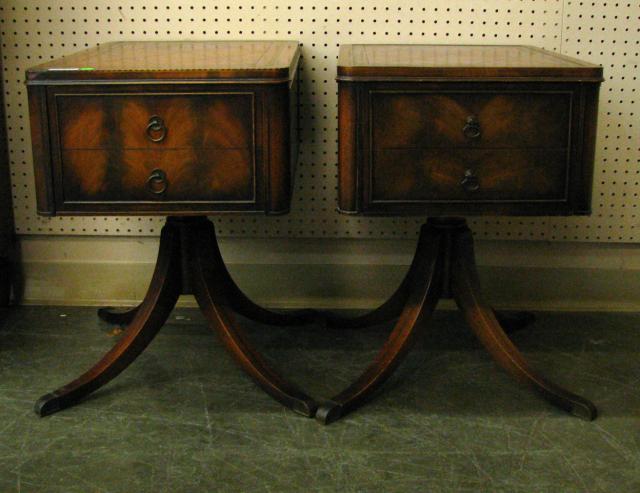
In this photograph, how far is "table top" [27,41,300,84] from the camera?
1.71 metres

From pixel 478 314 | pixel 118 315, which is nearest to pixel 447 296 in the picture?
pixel 478 314

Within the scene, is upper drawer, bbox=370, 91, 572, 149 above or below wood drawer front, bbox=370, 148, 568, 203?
above

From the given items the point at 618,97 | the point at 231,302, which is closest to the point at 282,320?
the point at 231,302

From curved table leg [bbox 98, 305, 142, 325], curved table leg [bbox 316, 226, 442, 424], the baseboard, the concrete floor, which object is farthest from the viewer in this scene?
the baseboard

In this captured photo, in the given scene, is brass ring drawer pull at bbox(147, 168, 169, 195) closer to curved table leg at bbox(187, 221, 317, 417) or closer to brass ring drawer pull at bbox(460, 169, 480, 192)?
curved table leg at bbox(187, 221, 317, 417)

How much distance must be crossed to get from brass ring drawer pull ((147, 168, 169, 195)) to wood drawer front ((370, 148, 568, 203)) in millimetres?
417

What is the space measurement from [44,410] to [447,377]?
0.93m

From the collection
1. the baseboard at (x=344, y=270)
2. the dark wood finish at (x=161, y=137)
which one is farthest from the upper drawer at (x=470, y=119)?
the baseboard at (x=344, y=270)

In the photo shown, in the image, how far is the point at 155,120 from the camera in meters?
1.74

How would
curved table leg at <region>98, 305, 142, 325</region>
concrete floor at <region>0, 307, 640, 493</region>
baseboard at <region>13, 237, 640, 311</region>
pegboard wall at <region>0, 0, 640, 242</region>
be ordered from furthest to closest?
baseboard at <region>13, 237, 640, 311</region> → curved table leg at <region>98, 305, 142, 325</region> → pegboard wall at <region>0, 0, 640, 242</region> → concrete floor at <region>0, 307, 640, 493</region>

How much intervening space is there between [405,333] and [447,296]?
0.51 ft

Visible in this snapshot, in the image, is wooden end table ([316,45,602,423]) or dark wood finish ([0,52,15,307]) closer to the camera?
wooden end table ([316,45,602,423])

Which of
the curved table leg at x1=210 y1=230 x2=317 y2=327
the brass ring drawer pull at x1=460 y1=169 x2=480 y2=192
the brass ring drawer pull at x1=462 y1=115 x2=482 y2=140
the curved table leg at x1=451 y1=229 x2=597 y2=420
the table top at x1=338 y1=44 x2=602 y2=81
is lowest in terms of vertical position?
the curved table leg at x1=210 y1=230 x2=317 y2=327

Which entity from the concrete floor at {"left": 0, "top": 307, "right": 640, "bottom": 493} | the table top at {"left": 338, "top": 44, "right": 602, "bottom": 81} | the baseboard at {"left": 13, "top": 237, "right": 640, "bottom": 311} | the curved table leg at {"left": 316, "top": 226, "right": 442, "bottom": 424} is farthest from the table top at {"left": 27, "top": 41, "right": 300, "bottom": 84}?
the concrete floor at {"left": 0, "top": 307, "right": 640, "bottom": 493}
